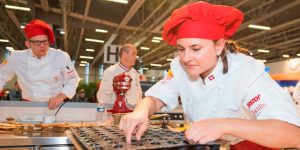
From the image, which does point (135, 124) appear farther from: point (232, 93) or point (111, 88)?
point (111, 88)

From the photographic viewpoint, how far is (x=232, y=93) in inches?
47.5

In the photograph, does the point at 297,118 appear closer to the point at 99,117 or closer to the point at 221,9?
the point at 221,9

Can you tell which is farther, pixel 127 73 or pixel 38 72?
pixel 127 73

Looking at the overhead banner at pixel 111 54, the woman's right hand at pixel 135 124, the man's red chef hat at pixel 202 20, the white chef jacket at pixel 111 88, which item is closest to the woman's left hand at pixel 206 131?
the woman's right hand at pixel 135 124

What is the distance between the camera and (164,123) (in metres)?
1.82

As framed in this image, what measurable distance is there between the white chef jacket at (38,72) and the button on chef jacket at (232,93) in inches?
49.4

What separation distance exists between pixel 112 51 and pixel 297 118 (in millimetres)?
5816

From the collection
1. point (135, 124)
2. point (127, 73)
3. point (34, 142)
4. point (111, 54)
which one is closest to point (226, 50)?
point (135, 124)

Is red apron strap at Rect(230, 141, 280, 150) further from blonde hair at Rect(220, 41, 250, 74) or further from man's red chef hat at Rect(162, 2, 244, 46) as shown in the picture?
man's red chef hat at Rect(162, 2, 244, 46)

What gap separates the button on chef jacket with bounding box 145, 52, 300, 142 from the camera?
991mm

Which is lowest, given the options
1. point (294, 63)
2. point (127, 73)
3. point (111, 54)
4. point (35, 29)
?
point (127, 73)

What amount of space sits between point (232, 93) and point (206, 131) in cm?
37

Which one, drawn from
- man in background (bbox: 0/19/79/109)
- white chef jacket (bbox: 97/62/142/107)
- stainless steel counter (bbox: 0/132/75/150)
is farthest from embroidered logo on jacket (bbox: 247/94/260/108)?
white chef jacket (bbox: 97/62/142/107)

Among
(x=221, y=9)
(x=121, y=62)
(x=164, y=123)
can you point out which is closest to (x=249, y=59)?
(x=221, y=9)
